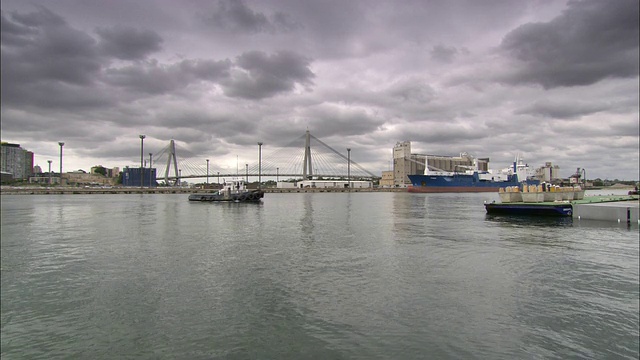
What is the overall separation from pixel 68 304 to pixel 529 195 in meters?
42.6

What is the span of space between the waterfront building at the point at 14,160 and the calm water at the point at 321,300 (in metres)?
141

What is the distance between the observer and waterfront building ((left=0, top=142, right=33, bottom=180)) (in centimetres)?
12444

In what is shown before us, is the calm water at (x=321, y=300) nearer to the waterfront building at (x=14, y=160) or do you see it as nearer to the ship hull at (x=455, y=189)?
the ship hull at (x=455, y=189)

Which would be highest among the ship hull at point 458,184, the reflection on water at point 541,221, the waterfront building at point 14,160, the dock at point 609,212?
the waterfront building at point 14,160

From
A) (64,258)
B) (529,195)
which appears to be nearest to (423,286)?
(64,258)

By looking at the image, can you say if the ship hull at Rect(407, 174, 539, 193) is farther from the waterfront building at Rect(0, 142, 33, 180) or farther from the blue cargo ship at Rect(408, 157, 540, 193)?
the waterfront building at Rect(0, 142, 33, 180)

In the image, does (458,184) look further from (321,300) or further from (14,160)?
(14,160)

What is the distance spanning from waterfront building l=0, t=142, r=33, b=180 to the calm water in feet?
464

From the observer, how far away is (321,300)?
988cm

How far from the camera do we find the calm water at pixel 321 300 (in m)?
7.45

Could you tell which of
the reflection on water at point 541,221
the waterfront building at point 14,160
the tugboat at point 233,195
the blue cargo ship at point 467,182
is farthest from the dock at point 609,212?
the waterfront building at point 14,160

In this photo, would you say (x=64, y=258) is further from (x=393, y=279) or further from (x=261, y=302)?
(x=393, y=279)

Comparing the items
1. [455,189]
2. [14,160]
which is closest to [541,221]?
[455,189]

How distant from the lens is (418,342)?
750cm
